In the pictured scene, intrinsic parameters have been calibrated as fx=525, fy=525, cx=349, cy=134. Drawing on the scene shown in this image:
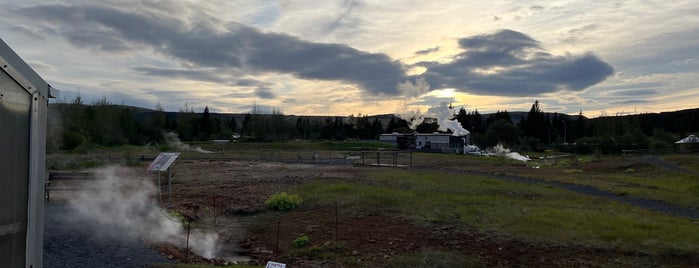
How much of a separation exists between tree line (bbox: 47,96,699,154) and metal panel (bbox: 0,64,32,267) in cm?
5668

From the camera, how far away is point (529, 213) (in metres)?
15.8

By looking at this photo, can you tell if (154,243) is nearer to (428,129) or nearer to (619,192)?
(619,192)

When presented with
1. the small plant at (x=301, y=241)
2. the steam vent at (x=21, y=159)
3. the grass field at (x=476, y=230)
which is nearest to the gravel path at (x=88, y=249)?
the grass field at (x=476, y=230)

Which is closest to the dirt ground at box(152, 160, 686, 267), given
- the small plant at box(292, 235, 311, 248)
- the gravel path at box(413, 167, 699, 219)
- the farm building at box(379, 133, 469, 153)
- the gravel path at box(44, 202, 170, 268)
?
the small plant at box(292, 235, 311, 248)

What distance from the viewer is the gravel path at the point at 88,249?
30.4 ft

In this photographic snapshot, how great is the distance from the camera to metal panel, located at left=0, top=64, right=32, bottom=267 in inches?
145

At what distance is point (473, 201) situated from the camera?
1894 centimetres

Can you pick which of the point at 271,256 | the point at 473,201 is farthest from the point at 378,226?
the point at 473,201

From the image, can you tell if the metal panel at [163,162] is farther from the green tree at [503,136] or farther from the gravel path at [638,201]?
the green tree at [503,136]

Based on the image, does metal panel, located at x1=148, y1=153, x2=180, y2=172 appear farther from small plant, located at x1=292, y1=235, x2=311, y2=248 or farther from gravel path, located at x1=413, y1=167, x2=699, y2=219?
gravel path, located at x1=413, y1=167, x2=699, y2=219

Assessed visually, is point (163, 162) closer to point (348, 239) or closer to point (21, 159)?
point (348, 239)

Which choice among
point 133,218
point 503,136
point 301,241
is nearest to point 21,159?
point 301,241

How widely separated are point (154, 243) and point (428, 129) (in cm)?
10235

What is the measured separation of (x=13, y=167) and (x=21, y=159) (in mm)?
104
